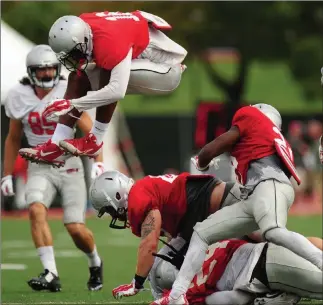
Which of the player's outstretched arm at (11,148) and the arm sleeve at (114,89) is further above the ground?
the arm sleeve at (114,89)

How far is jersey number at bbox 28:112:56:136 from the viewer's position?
346 inches

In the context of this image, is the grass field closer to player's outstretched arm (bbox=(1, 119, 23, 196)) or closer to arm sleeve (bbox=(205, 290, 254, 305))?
player's outstretched arm (bbox=(1, 119, 23, 196))

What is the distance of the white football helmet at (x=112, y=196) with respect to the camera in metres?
6.91

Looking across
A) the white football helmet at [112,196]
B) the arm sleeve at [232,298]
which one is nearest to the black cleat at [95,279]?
the white football helmet at [112,196]

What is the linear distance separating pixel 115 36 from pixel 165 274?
5.17 ft

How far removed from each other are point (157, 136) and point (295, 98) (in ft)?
48.4

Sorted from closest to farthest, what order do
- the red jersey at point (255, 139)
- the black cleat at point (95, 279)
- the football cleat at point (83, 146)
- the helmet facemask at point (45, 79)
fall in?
1. the red jersey at point (255, 139)
2. the football cleat at point (83, 146)
3. the black cleat at point (95, 279)
4. the helmet facemask at point (45, 79)

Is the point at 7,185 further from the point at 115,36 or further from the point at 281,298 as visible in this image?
the point at 281,298

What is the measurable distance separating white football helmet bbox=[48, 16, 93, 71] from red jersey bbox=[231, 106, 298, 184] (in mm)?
1156

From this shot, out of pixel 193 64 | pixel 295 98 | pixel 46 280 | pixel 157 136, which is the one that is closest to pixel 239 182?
pixel 46 280

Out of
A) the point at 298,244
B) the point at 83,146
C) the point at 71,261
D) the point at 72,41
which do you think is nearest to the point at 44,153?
the point at 83,146

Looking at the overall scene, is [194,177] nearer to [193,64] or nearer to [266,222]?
[266,222]

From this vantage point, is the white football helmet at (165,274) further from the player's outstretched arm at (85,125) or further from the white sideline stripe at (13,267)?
the white sideline stripe at (13,267)

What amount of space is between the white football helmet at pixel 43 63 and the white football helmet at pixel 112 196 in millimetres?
2003
